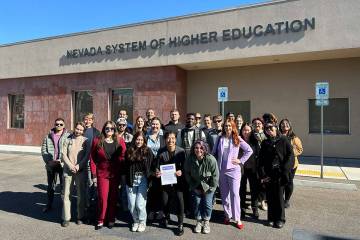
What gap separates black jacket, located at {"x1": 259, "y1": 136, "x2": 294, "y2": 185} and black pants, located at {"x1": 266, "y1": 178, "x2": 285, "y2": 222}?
0.08m

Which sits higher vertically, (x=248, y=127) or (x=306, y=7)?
(x=306, y=7)

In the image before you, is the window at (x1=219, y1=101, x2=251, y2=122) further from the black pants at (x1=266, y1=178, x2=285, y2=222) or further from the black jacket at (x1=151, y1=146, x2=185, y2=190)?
the black jacket at (x1=151, y1=146, x2=185, y2=190)

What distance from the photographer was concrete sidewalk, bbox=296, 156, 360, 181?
9.86 metres

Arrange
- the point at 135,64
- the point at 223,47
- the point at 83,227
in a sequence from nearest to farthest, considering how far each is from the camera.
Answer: the point at 83,227 → the point at 223,47 → the point at 135,64

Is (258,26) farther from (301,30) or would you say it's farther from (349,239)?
(349,239)

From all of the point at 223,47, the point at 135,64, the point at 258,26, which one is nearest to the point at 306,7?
the point at 258,26

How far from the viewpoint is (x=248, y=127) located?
6.17 metres

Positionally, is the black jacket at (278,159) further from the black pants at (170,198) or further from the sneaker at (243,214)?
the black pants at (170,198)

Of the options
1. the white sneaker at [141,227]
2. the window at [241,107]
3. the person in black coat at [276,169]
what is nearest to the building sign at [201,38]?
the window at [241,107]

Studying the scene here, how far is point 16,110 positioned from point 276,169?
1822 cm

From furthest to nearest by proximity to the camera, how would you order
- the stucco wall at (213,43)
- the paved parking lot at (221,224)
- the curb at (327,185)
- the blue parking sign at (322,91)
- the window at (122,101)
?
the window at (122,101), the stucco wall at (213,43), the blue parking sign at (322,91), the curb at (327,185), the paved parking lot at (221,224)

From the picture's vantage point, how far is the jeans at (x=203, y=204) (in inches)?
205

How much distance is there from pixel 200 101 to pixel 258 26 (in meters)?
4.52

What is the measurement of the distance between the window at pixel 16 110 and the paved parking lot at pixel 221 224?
12.4 meters
